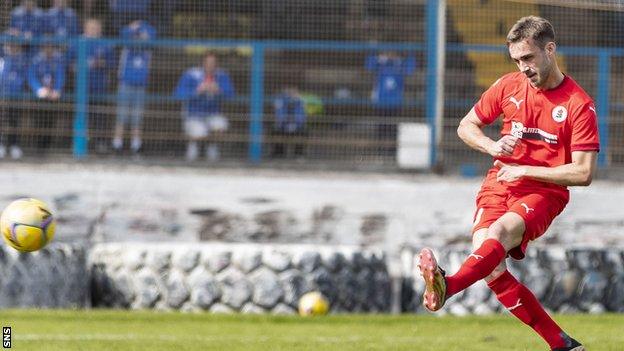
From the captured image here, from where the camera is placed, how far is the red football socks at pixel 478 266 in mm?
7586

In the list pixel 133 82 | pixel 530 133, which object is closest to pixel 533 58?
pixel 530 133

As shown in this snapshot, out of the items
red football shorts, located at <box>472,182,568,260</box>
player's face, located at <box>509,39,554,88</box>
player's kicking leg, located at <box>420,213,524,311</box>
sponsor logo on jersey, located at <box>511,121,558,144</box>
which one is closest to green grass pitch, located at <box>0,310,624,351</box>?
red football shorts, located at <box>472,182,568,260</box>

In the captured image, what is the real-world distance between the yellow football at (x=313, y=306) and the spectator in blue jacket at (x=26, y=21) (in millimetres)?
5002

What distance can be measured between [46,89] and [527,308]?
8695 millimetres

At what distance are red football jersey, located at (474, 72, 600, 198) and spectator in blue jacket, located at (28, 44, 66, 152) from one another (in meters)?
8.22

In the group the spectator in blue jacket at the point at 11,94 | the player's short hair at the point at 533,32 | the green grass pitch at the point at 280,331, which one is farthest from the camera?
the spectator in blue jacket at the point at 11,94

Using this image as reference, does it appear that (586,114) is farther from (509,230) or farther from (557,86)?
(509,230)

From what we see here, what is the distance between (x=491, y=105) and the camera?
8211 millimetres

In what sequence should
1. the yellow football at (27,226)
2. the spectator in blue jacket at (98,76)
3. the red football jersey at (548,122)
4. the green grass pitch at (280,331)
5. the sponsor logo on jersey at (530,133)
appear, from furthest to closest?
the spectator in blue jacket at (98,76) → the yellow football at (27,226) → the green grass pitch at (280,331) → the sponsor logo on jersey at (530,133) → the red football jersey at (548,122)

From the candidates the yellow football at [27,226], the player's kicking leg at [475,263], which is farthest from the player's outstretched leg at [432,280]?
the yellow football at [27,226]

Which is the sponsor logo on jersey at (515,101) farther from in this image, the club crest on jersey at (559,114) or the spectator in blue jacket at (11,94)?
the spectator in blue jacket at (11,94)

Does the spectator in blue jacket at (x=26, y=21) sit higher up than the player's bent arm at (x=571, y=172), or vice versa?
the spectator in blue jacket at (x=26, y=21)

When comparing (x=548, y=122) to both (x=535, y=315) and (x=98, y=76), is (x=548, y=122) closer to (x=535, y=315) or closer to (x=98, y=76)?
(x=535, y=315)

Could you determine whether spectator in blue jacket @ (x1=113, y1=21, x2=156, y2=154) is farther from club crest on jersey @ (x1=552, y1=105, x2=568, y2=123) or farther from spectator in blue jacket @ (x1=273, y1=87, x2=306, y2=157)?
club crest on jersey @ (x1=552, y1=105, x2=568, y2=123)
